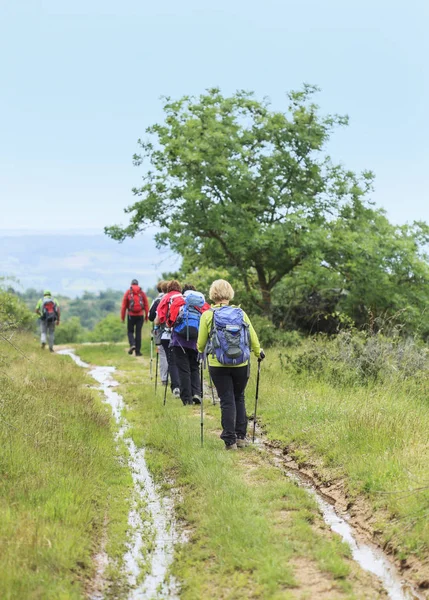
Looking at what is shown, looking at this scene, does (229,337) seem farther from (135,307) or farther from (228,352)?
(135,307)

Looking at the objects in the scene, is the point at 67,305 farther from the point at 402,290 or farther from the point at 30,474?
the point at 30,474

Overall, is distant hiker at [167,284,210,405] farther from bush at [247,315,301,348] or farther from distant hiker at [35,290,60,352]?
distant hiker at [35,290,60,352]

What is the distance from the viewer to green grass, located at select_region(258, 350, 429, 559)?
250 inches

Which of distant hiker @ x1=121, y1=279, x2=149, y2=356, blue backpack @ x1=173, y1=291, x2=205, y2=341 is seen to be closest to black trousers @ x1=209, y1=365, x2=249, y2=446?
blue backpack @ x1=173, y1=291, x2=205, y2=341

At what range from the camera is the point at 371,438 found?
8203 millimetres

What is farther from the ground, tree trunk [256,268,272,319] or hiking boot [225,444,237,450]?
tree trunk [256,268,272,319]

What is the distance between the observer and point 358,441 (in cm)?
829

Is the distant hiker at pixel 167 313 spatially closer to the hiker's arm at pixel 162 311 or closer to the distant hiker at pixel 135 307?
the hiker's arm at pixel 162 311

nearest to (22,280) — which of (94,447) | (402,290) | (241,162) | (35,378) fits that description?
(35,378)

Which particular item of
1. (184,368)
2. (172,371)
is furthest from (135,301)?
(184,368)

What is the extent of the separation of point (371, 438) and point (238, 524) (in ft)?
8.77

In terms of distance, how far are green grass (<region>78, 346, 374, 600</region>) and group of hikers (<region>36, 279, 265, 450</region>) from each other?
730 mm

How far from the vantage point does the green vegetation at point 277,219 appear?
69.7 ft

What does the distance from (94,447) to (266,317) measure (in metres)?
14.3
